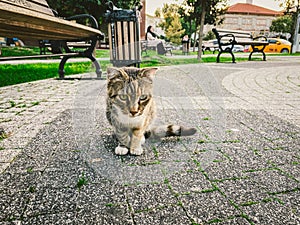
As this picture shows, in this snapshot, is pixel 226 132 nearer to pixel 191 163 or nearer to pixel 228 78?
pixel 191 163

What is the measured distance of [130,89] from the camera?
1668mm

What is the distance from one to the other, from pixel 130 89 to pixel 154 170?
65cm

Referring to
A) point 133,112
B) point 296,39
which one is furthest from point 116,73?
point 296,39

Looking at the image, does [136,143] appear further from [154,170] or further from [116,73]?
[116,73]

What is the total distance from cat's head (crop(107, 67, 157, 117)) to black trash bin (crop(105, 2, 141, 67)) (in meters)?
3.53

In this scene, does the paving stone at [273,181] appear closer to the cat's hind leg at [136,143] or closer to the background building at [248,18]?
the cat's hind leg at [136,143]

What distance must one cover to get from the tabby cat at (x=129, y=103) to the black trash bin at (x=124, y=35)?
11.6ft

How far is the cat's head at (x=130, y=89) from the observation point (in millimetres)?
1676

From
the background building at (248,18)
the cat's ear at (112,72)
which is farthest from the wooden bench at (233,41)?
the background building at (248,18)

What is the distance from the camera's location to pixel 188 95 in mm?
4125

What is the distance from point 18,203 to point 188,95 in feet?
11.0

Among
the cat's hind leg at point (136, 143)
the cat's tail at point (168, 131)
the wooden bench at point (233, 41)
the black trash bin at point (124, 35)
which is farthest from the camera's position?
the wooden bench at point (233, 41)

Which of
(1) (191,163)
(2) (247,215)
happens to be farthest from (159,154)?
(2) (247,215)

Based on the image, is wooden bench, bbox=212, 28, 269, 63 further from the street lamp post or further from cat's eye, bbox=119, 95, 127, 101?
the street lamp post
